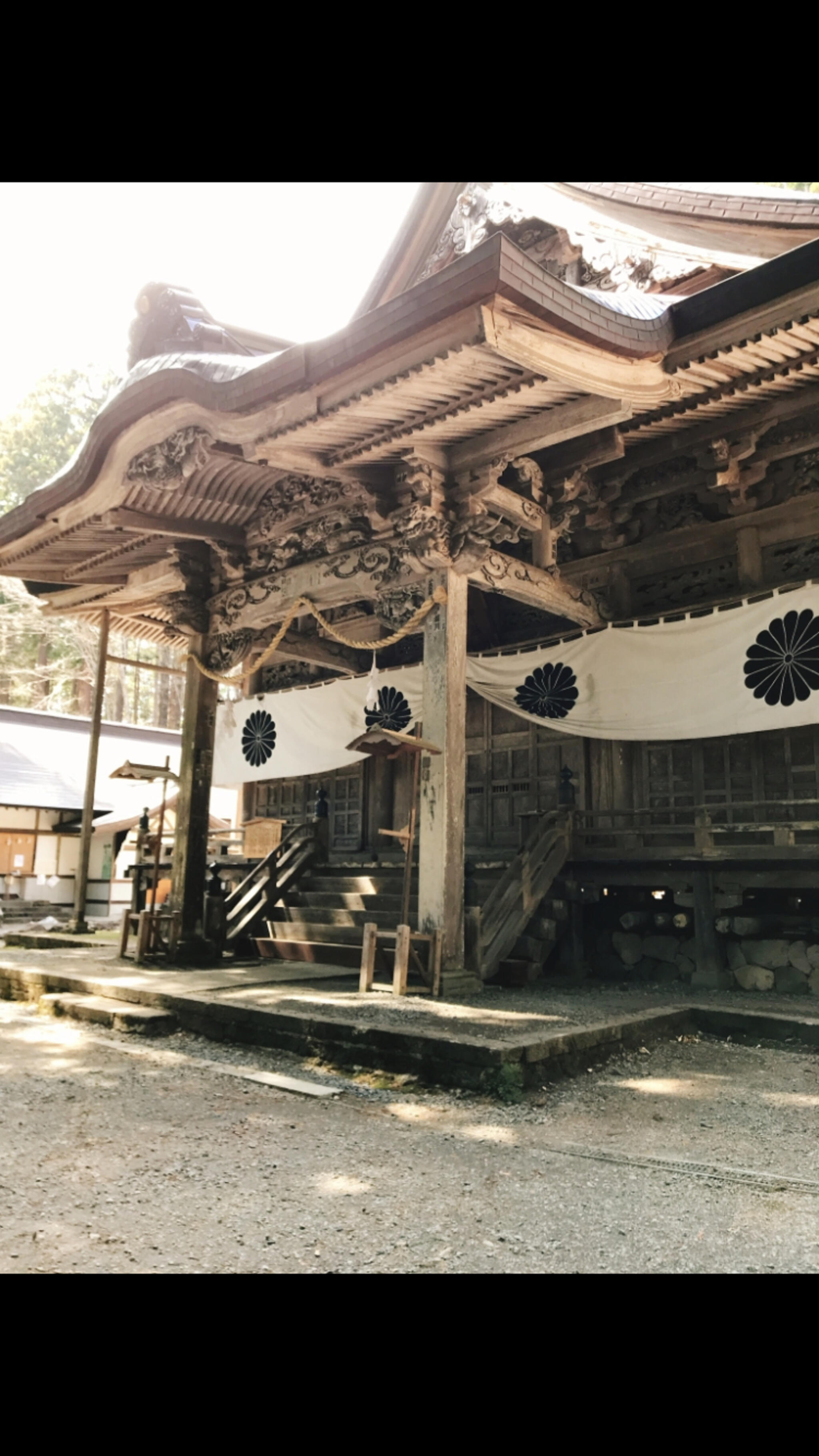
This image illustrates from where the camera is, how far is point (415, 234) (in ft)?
34.4

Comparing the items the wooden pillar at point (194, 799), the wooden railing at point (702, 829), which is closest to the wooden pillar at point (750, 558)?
the wooden railing at point (702, 829)

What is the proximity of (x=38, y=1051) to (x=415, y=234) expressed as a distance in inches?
373

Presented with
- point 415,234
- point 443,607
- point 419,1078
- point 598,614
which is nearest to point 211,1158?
point 419,1078

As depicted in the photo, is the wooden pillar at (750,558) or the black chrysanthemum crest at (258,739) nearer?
the wooden pillar at (750,558)

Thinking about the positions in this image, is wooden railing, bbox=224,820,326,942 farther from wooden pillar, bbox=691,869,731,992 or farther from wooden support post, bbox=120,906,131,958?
wooden pillar, bbox=691,869,731,992

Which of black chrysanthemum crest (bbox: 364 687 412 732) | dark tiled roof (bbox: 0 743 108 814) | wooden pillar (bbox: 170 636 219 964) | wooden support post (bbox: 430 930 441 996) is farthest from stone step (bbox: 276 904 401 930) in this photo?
dark tiled roof (bbox: 0 743 108 814)

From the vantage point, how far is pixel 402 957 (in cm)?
623

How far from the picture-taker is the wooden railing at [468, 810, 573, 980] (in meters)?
6.89

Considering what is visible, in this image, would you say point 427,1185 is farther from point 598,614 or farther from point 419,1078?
point 598,614

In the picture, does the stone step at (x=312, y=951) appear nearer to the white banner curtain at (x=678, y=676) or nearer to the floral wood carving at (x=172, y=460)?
the white banner curtain at (x=678, y=676)

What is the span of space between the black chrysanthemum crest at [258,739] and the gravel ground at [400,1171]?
6672 mm

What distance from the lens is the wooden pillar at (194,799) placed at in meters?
9.09

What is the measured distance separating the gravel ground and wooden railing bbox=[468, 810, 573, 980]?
179 cm

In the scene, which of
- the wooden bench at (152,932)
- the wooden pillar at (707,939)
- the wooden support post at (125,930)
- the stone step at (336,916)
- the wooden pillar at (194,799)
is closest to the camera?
the wooden pillar at (707,939)
